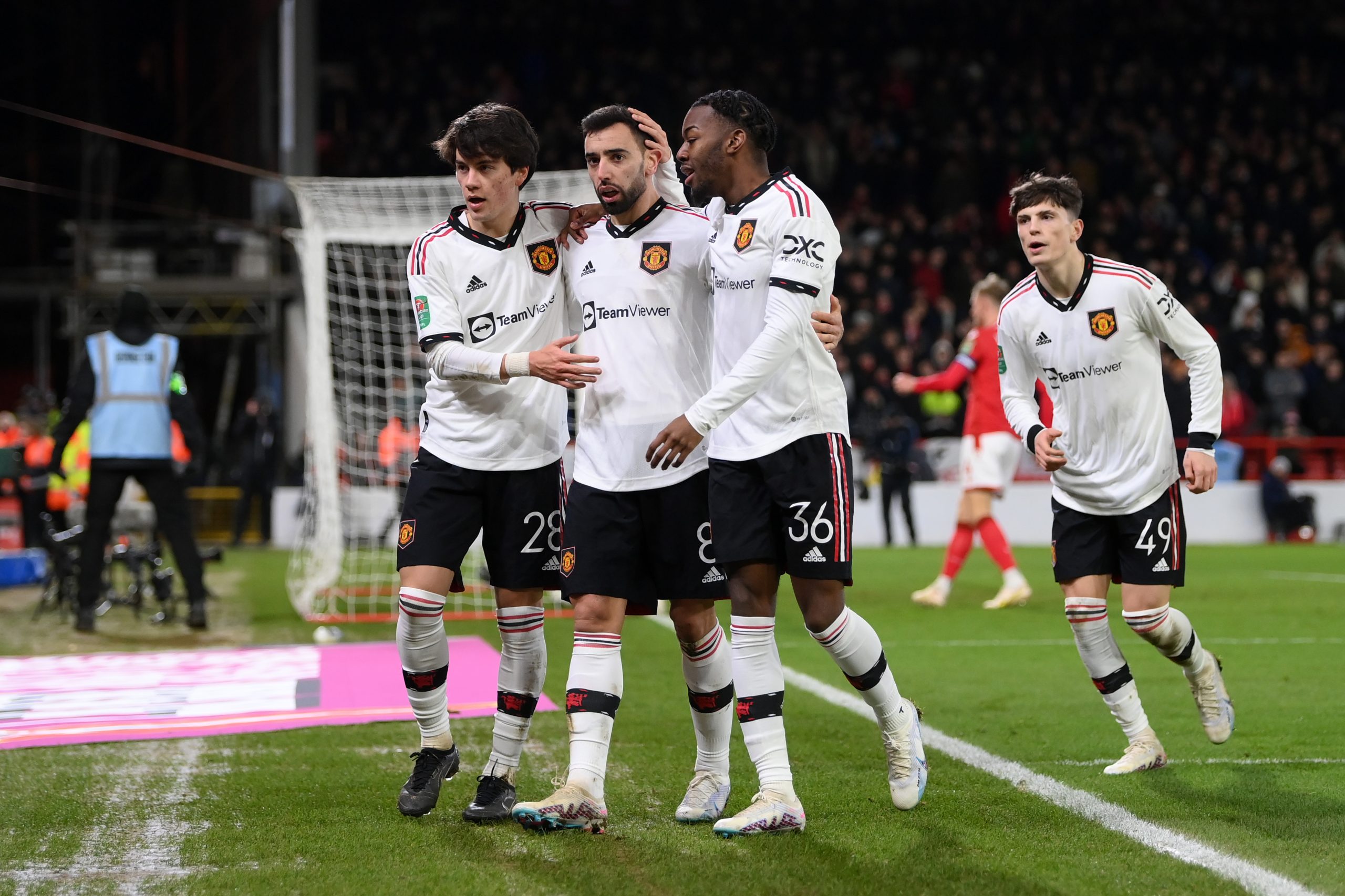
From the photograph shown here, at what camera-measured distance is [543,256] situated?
161 inches

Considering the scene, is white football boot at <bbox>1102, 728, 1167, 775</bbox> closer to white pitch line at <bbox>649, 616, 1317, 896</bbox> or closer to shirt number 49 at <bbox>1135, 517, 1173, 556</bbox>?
white pitch line at <bbox>649, 616, 1317, 896</bbox>

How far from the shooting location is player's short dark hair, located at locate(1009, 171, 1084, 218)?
465 centimetres

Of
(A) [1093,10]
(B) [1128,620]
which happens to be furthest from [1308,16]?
(B) [1128,620]

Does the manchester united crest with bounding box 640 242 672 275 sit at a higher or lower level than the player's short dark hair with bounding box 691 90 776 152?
lower

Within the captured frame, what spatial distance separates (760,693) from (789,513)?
501mm

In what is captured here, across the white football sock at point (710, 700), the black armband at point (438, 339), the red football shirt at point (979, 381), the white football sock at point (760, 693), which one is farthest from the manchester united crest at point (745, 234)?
the red football shirt at point (979, 381)

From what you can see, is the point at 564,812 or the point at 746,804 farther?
the point at 746,804

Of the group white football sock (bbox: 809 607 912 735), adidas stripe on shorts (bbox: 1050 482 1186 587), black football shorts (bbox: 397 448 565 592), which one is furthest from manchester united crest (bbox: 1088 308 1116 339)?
black football shorts (bbox: 397 448 565 592)

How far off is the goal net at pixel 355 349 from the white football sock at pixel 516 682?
406cm

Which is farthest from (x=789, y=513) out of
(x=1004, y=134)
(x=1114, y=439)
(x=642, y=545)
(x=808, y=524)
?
(x=1004, y=134)

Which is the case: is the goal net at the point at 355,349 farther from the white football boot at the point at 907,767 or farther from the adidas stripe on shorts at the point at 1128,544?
the white football boot at the point at 907,767

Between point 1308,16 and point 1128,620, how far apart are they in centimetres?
2595

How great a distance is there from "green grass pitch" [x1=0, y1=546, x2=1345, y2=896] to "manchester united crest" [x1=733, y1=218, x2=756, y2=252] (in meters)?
1.57

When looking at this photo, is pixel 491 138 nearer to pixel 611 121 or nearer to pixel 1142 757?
pixel 611 121
